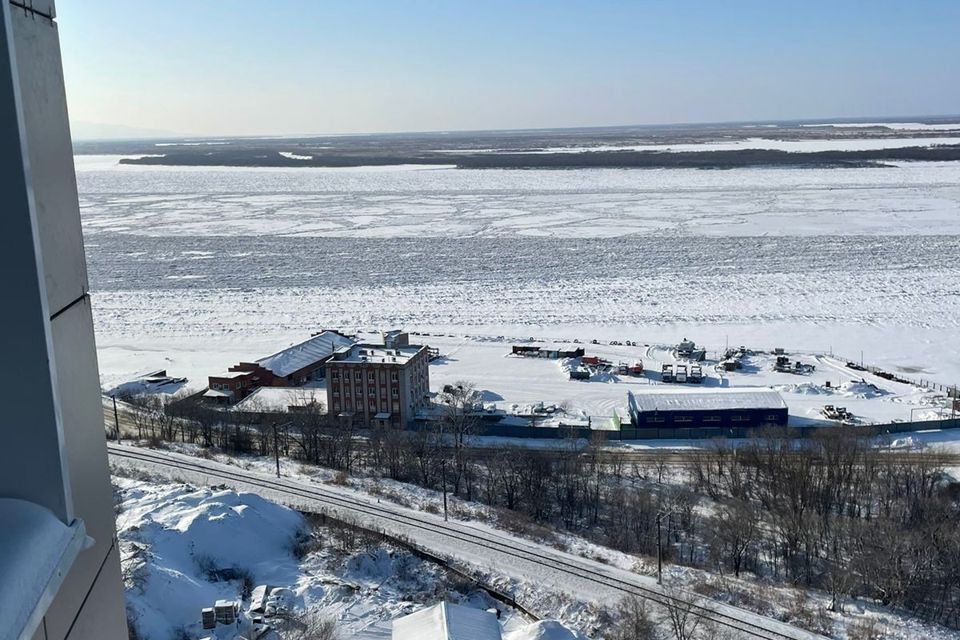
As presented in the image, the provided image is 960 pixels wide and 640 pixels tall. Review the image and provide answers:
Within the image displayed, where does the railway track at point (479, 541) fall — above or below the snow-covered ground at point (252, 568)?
below

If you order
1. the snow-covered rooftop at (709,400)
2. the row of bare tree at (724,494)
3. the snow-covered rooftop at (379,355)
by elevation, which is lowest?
the row of bare tree at (724,494)

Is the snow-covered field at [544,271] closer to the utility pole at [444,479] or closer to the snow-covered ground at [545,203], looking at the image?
the snow-covered ground at [545,203]

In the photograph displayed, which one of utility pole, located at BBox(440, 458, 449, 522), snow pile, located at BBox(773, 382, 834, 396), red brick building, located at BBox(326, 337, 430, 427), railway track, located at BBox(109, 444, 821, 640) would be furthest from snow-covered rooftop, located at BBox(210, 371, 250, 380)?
snow pile, located at BBox(773, 382, 834, 396)

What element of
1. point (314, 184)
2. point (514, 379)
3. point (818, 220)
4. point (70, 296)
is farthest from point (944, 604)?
point (314, 184)

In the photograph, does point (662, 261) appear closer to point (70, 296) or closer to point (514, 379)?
point (514, 379)

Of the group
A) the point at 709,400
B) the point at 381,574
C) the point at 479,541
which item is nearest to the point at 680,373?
the point at 709,400

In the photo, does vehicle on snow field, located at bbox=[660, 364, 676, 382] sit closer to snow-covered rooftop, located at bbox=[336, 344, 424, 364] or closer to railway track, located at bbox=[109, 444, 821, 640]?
snow-covered rooftop, located at bbox=[336, 344, 424, 364]

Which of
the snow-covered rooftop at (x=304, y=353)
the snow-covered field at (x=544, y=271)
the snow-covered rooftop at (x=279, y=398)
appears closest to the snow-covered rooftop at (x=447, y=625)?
the snow-covered rooftop at (x=279, y=398)

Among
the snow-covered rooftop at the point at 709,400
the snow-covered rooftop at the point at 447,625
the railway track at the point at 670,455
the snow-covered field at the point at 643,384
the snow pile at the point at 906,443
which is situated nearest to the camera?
the snow-covered rooftop at the point at 447,625
